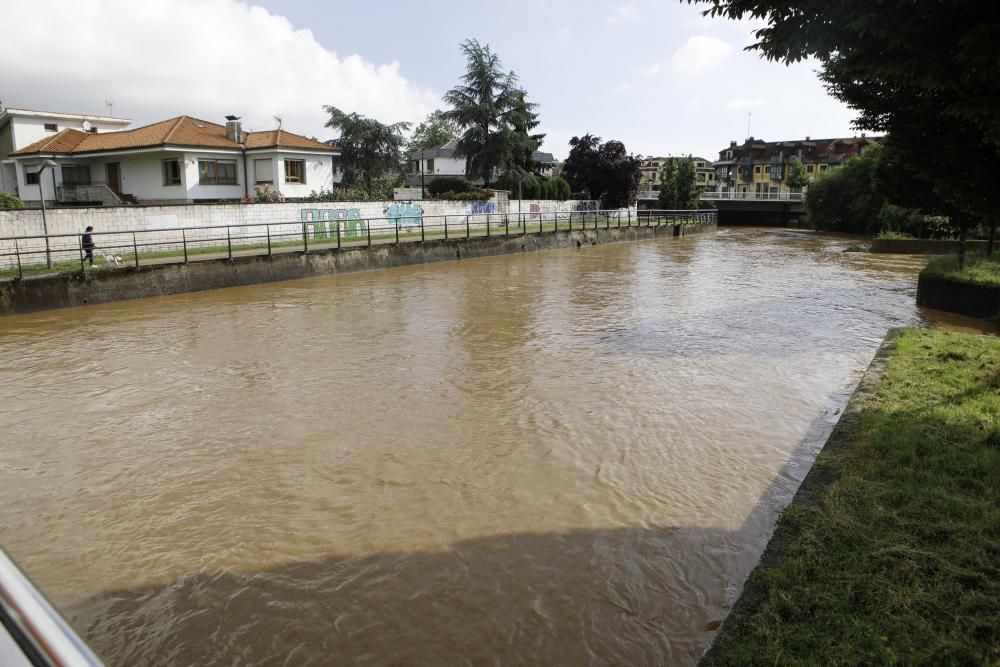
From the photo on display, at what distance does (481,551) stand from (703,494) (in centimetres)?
218

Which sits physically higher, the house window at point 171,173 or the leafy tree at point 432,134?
the leafy tree at point 432,134

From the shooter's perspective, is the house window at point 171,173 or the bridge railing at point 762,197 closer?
the house window at point 171,173

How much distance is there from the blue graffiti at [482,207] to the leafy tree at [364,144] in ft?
39.8

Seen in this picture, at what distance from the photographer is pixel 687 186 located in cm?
6034

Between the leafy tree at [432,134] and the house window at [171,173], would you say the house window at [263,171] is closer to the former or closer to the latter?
the house window at [171,173]

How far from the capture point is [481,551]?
17.9 feet

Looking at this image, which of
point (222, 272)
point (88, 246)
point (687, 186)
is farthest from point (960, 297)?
point (687, 186)

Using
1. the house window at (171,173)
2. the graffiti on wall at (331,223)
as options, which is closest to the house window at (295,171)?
the house window at (171,173)

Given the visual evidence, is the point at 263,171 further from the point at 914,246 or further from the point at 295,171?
the point at 914,246

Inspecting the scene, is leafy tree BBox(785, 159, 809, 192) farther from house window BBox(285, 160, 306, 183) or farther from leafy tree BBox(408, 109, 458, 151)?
house window BBox(285, 160, 306, 183)

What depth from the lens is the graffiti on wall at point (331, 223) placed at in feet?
94.3

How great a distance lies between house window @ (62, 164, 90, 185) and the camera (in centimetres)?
3581

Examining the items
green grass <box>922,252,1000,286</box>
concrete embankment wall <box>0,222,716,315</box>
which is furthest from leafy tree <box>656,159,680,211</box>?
green grass <box>922,252,1000,286</box>

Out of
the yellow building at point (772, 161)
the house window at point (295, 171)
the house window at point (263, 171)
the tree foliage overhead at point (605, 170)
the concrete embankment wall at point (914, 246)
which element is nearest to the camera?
the concrete embankment wall at point (914, 246)
